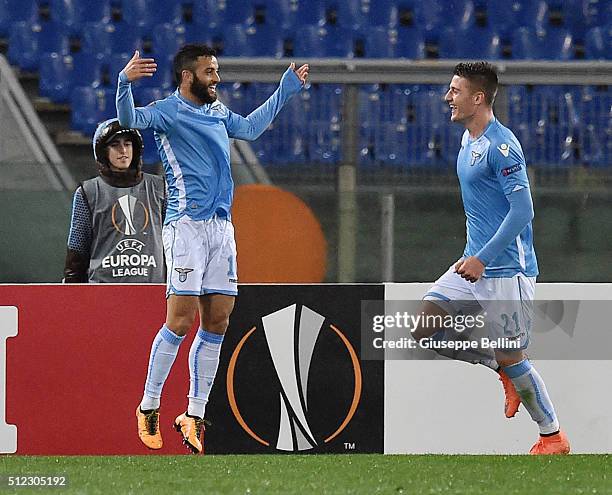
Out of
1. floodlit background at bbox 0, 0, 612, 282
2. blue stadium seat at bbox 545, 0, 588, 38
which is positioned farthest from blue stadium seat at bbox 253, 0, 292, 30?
blue stadium seat at bbox 545, 0, 588, 38

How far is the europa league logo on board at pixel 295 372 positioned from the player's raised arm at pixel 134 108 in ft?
3.36

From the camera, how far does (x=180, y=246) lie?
5664mm

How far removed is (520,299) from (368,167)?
1.76 meters

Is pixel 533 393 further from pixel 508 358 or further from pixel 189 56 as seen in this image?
pixel 189 56

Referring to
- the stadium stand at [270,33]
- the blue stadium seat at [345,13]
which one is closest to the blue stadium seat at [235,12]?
the stadium stand at [270,33]

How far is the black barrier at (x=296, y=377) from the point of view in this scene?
5.98 m

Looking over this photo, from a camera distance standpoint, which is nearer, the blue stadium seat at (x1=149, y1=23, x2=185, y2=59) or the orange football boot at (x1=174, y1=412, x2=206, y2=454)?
the orange football boot at (x1=174, y1=412, x2=206, y2=454)

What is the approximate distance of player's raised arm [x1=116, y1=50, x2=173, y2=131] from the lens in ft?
17.7

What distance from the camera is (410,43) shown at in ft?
33.8

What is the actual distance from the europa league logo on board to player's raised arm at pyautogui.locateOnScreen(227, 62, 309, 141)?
0.81 meters

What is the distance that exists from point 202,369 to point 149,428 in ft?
1.14

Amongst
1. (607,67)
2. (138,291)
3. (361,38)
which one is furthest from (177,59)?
(361,38)

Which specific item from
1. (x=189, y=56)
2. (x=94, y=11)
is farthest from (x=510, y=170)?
(x=94, y=11)

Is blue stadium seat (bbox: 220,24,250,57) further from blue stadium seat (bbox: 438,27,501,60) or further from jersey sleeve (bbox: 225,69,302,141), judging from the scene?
jersey sleeve (bbox: 225,69,302,141)
